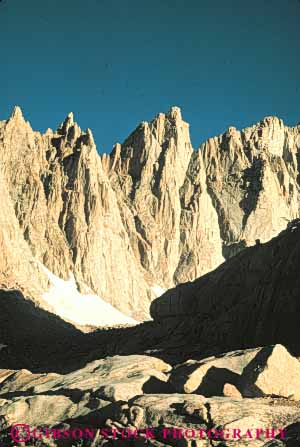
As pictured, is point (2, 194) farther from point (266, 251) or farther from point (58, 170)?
point (266, 251)

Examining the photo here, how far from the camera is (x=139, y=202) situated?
131250mm

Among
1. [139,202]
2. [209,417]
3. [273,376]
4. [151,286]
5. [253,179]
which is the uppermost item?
[253,179]

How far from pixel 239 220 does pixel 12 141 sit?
210 feet

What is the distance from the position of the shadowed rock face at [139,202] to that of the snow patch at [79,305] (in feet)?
5.84

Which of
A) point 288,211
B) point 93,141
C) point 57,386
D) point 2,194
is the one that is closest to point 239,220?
point 288,211

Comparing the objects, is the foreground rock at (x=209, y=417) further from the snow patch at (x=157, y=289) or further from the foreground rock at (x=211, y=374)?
the snow patch at (x=157, y=289)

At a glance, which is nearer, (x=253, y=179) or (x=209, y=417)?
(x=209, y=417)

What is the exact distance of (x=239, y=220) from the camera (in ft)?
471

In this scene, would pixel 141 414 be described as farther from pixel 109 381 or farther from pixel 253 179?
pixel 253 179

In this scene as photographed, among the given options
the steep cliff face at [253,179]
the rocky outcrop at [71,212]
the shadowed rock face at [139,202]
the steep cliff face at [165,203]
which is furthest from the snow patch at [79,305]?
the steep cliff face at [253,179]

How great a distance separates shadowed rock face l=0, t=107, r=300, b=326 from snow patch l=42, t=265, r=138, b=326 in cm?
178

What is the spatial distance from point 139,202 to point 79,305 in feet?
146

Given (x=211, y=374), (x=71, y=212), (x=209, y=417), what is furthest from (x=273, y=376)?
(x=71, y=212)

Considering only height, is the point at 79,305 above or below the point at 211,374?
above
